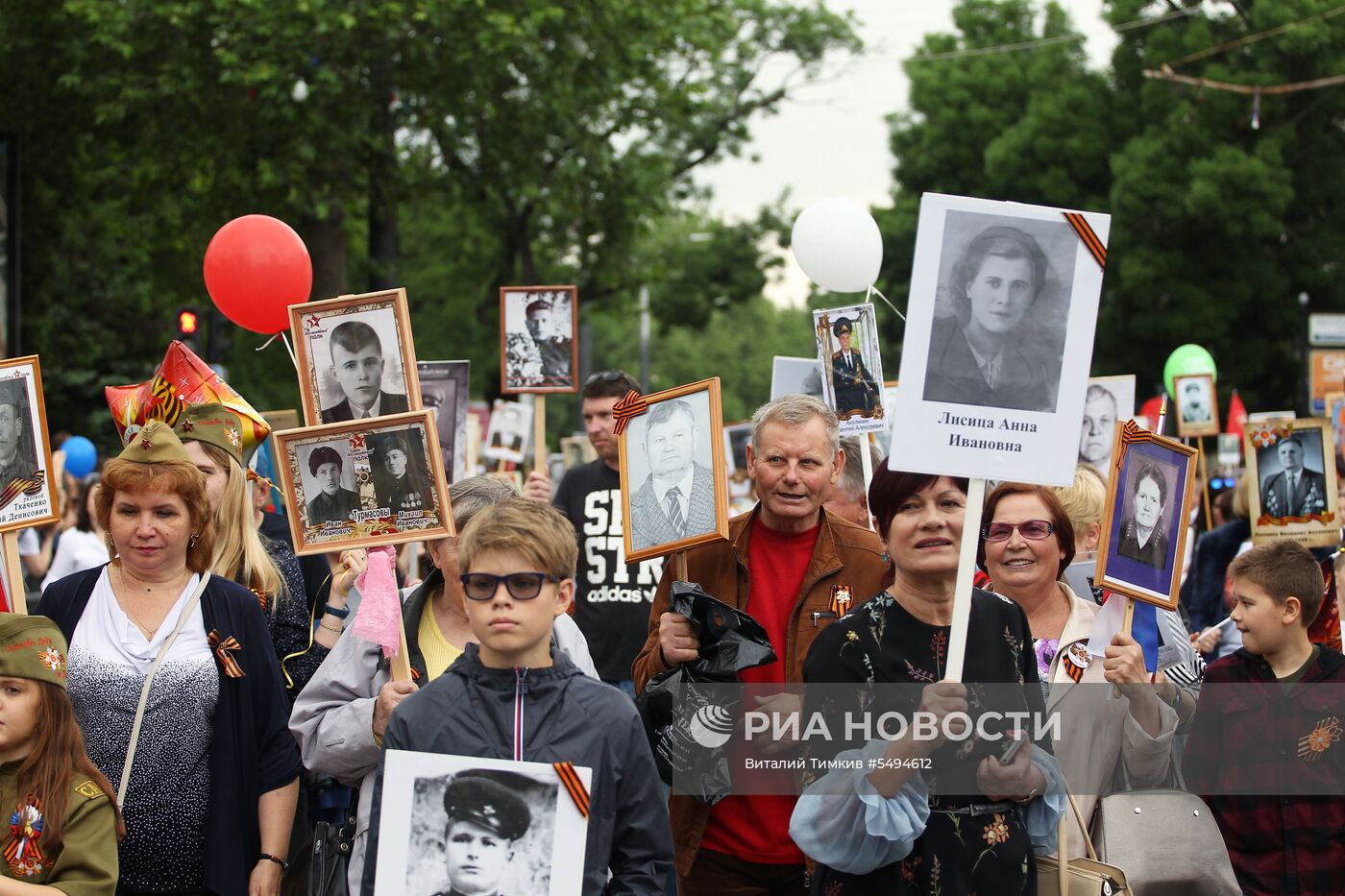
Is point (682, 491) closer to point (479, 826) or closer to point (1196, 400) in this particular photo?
point (479, 826)

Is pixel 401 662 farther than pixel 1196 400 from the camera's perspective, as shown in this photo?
No

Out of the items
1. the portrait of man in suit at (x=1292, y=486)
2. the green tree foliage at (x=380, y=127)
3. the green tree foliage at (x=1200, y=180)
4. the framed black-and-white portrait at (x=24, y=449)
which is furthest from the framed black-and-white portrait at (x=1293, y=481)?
the green tree foliage at (x=1200, y=180)

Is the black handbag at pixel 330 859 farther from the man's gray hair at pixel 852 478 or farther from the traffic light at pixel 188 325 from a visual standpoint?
the traffic light at pixel 188 325

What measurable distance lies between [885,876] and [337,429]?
5.85ft

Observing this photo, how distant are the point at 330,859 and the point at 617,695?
117 centimetres

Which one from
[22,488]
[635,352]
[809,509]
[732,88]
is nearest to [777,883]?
[809,509]

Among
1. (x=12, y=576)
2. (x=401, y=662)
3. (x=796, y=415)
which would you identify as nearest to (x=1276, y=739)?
(x=796, y=415)

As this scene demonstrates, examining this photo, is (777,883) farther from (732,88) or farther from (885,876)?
(732,88)

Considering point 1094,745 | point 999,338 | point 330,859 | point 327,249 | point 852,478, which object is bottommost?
point 330,859

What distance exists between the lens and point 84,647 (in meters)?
4.19

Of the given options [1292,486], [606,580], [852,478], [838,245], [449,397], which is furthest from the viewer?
[449,397]

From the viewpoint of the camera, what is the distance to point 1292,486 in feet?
23.5

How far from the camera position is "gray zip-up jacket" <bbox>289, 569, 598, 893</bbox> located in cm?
401

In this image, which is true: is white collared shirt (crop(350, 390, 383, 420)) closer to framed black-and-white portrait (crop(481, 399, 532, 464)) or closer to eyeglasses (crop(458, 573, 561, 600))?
eyeglasses (crop(458, 573, 561, 600))
